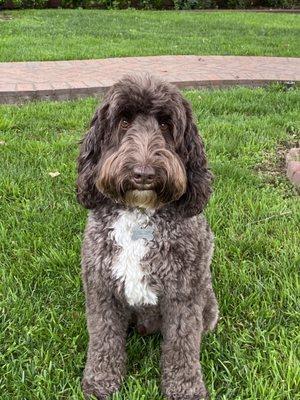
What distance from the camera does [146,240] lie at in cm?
251

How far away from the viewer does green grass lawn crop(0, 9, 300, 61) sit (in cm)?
973

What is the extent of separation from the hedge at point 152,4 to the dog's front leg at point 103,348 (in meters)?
16.0

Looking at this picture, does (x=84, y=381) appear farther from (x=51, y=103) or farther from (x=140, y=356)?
(x=51, y=103)

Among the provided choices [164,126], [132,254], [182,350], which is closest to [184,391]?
[182,350]

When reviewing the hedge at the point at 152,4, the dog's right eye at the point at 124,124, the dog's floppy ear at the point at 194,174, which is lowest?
the hedge at the point at 152,4

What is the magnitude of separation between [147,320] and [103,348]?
11.0 inches

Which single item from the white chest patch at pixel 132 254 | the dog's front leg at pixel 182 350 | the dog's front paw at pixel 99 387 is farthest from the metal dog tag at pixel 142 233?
the dog's front paw at pixel 99 387

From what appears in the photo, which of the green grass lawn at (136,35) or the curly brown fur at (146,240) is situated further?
the green grass lawn at (136,35)

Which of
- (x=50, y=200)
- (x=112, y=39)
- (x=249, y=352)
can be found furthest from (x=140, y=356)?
(x=112, y=39)

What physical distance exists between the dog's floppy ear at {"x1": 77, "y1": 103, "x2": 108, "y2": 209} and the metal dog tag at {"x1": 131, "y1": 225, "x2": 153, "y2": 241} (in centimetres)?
22

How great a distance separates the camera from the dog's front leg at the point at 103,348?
257cm

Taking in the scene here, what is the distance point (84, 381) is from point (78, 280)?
2.58ft

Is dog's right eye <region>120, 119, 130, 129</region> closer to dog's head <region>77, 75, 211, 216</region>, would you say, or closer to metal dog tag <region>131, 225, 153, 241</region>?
dog's head <region>77, 75, 211, 216</region>

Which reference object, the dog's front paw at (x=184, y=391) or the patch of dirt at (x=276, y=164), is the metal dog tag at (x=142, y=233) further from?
the patch of dirt at (x=276, y=164)
